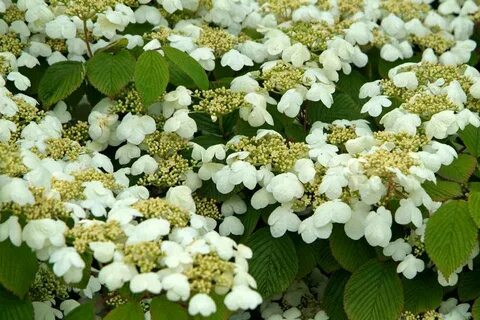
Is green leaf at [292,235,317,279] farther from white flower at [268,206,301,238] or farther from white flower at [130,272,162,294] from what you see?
white flower at [130,272,162,294]

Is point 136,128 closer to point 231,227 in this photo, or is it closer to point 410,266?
point 231,227

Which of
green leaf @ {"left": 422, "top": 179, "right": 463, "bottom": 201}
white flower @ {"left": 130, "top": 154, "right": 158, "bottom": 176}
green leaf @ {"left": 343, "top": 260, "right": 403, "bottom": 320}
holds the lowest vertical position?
green leaf @ {"left": 343, "top": 260, "right": 403, "bottom": 320}

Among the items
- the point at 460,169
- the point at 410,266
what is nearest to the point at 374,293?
the point at 410,266

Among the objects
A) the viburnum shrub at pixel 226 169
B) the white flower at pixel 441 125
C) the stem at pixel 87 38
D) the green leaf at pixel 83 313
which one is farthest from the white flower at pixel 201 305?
the stem at pixel 87 38

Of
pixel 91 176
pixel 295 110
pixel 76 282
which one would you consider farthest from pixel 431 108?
pixel 76 282

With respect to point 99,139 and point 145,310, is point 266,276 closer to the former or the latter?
point 145,310

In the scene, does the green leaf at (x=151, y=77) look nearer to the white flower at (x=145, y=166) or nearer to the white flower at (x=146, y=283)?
the white flower at (x=145, y=166)

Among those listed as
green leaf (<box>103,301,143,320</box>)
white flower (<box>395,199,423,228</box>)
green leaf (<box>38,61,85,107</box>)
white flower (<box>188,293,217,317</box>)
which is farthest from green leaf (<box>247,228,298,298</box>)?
green leaf (<box>38,61,85,107</box>)
